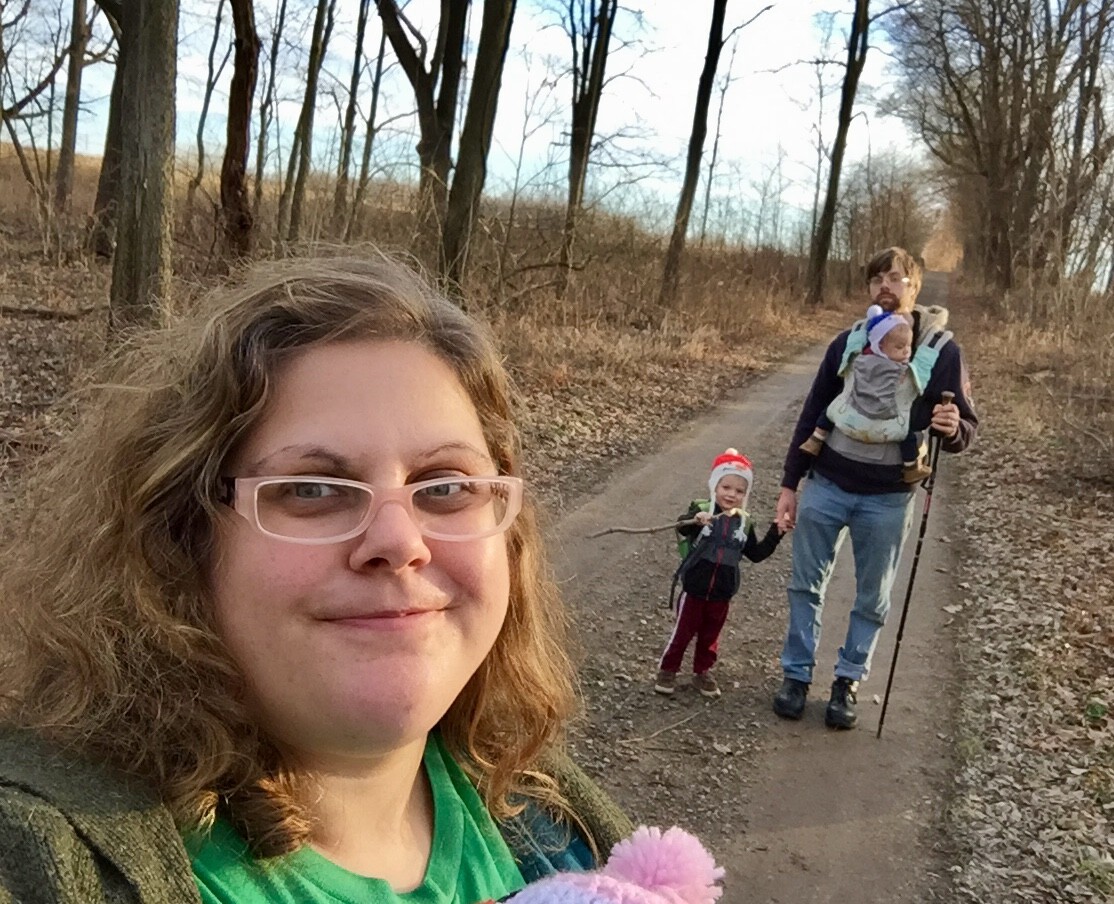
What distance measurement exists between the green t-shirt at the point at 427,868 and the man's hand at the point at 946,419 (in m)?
3.01

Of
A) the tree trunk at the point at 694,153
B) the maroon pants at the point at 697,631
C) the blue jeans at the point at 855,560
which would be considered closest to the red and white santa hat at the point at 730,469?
the blue jeans at the point at 855,560

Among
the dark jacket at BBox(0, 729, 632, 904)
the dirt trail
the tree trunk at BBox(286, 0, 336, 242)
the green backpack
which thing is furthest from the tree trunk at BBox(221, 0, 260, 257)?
the dark jacket at BBox(0, 729, 632, 904)

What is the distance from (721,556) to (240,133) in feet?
20.7

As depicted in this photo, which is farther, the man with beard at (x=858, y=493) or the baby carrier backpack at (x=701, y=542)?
the baby carrier backpack at (x=701, y=542)

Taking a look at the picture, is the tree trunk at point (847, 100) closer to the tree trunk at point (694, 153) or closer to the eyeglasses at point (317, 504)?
the tree trunk at point (694, 153)

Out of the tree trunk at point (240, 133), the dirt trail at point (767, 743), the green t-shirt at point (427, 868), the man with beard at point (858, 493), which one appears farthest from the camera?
the tree trunk at point (240, 133)

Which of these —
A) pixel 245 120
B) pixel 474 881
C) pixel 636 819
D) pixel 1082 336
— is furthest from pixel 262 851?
pixel 1082 336

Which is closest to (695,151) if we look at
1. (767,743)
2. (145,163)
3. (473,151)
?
(473,151)

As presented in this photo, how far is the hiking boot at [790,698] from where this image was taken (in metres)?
4.27

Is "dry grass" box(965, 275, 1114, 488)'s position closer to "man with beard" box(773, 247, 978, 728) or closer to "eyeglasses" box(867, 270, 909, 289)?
"man with beard" box(773, 247, 978, 728)

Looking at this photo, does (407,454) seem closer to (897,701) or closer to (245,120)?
(897,701)

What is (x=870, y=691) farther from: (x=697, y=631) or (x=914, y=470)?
(x=914, y=470)

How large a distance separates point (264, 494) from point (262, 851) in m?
0.40

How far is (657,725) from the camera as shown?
4160 mm
